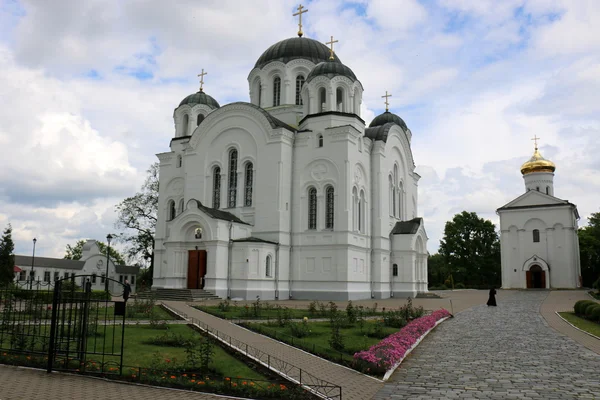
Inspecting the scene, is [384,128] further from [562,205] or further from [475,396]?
[475,396]

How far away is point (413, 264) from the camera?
121 ft

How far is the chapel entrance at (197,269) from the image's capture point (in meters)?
31.3

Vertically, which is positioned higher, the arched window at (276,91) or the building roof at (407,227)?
the arched window at (276,91)

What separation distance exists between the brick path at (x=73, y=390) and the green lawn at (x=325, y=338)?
3996 millimetres

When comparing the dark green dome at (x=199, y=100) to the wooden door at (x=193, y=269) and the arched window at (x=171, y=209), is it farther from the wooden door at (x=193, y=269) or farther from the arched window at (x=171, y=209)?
the wooden door at (x=193, y=269)

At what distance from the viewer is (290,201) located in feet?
108

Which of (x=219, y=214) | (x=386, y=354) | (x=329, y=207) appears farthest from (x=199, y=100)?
(x=386, y=354)

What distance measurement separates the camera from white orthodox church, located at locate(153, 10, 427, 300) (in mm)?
31188

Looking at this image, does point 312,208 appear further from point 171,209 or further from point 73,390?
point 73,390

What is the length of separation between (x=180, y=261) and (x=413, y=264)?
15.9 meters

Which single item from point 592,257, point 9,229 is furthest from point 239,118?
point 592,257

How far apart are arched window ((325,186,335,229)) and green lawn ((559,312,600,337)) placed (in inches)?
551

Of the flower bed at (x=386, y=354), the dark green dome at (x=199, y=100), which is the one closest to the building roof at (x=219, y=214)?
the dark green dome at (x=199, y=100)

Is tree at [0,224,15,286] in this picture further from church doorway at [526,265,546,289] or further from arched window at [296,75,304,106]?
church doorway at [526,265,546,289]
